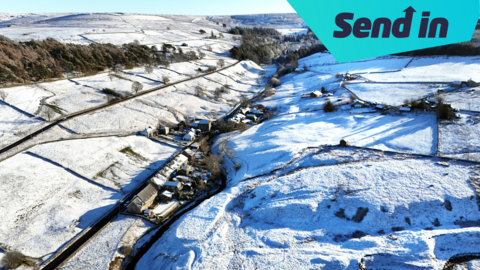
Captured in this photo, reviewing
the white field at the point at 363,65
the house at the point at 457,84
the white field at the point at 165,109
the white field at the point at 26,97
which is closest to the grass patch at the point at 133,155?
the white field at the point at 165,109

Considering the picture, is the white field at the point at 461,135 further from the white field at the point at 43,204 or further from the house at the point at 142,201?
the white field at the point at 43,204

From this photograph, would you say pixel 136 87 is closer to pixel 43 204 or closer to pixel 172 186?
pixel 172 186

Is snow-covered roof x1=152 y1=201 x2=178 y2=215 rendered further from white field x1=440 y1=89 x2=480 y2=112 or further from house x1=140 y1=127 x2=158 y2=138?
white field x1=440 y1=89 x2=480 y2=112

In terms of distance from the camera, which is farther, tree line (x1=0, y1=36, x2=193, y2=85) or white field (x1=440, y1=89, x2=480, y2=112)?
tree line (x1=0, y1=36, x2=193, y2=85)

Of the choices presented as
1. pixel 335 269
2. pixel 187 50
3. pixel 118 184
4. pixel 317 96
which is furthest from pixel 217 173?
pixel 187 50

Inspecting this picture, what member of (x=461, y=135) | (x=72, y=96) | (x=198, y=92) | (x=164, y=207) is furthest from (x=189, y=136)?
(x=461, y=135)

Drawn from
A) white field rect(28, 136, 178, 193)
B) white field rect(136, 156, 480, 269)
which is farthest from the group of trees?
white field rect(136, 156, 480, 269)
